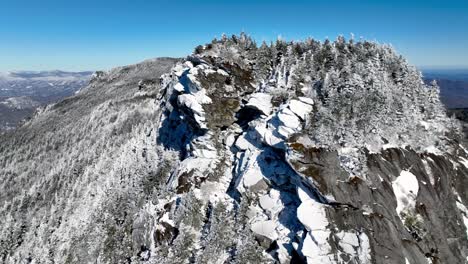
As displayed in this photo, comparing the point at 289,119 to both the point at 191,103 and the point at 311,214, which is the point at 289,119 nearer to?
the point at 311,214

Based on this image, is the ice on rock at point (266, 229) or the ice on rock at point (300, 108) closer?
the ice on rock at point (266, 229)

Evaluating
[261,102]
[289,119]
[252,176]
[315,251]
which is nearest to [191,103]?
[261,102]

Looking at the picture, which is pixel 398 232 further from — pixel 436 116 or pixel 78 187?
pixel 78 187

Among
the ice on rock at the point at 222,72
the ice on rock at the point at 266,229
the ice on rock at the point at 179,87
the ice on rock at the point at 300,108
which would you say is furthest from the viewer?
the ice on rock at the point at 222,72

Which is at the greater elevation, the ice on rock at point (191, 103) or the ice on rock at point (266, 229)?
Answer: the ice on rock at point (191, 103)

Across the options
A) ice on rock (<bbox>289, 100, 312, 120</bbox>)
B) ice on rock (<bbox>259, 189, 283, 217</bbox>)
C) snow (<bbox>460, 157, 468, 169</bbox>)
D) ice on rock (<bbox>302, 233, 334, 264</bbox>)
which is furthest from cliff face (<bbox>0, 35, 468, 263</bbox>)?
snow (<bbox>460, 157, 468, 169</bbox>)

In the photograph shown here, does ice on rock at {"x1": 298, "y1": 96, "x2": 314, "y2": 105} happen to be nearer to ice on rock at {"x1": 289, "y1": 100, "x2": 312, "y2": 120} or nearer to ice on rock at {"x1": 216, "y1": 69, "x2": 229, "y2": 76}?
ice on rock at {"x1": 289, "y1": 100, "x2": 312, "y2": 120}

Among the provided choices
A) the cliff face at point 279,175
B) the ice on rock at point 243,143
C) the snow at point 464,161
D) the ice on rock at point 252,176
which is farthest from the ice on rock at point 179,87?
the snow at point 464,161

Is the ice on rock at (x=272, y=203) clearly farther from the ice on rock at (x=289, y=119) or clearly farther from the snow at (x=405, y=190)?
the snow at (x=405, y=190)
